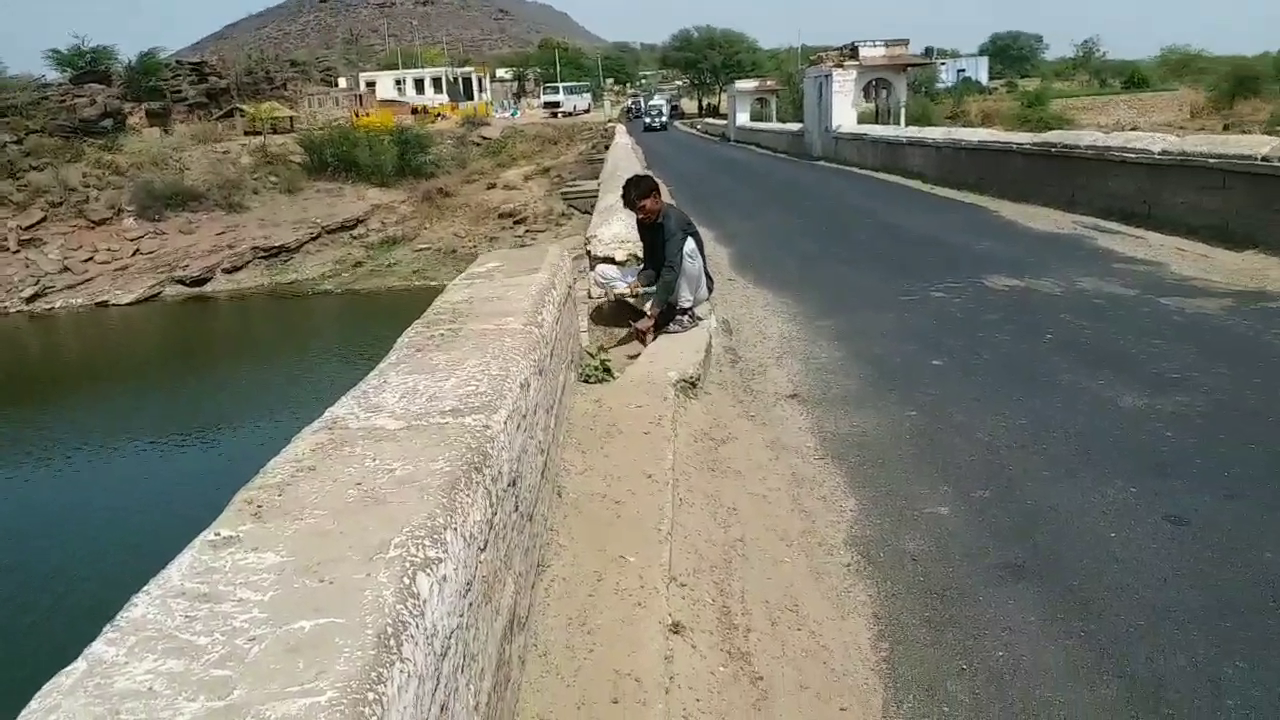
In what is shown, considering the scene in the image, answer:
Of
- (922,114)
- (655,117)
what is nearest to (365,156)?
(922,114)

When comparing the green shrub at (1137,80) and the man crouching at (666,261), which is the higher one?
the green shrub at (1137,80)

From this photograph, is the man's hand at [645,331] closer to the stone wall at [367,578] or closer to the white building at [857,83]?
the stone wall at [367,578]

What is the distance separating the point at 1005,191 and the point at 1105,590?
13.2m

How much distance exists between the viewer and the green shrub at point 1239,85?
2978cm

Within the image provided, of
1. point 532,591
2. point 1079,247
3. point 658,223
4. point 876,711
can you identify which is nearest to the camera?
point 876,711

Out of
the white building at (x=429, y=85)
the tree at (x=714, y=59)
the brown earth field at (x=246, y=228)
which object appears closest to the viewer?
the brown earth field at (x=246, y=228)

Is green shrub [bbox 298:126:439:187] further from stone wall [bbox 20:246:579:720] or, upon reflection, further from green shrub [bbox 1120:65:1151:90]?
green shrub [bbox 1120:65:1151:90]

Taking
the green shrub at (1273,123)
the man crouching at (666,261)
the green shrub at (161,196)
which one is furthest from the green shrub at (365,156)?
the man crouching at (666,261)

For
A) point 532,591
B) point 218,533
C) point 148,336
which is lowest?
point 148,336

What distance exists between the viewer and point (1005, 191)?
1577 centimetres

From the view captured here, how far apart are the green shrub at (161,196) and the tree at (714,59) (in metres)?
52.6

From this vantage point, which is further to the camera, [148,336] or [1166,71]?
[1166,71]

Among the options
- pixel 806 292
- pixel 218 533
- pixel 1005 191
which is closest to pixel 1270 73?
pixel 1005 191

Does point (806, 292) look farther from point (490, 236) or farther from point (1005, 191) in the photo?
point (490, 236)
